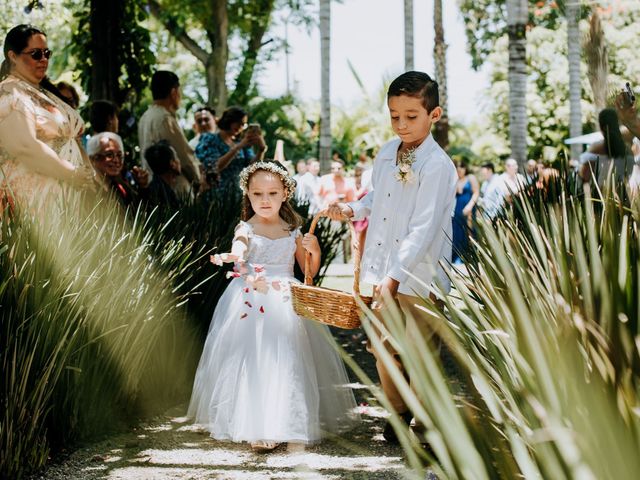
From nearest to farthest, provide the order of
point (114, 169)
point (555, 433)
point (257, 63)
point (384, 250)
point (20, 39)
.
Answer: point (555, 433), point (384, 250), point (20, 39), point (114, 169), point (257, 63)

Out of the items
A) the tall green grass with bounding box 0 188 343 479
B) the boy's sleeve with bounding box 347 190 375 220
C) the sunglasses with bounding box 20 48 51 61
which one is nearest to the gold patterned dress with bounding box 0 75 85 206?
the sunglasses with bounding box 20 48 51 61

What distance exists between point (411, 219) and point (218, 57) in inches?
883

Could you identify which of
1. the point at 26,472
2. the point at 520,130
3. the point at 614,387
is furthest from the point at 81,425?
the point at 520,130

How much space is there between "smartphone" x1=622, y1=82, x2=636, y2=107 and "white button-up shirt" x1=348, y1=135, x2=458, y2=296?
133cm

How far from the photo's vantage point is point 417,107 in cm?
458

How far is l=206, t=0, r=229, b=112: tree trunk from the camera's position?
25.3 metres

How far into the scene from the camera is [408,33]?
19234 mm

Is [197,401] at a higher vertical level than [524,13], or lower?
lower

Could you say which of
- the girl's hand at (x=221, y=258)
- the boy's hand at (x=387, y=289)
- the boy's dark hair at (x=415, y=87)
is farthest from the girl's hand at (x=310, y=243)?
the boy's dark hair at (x=415, y=87)

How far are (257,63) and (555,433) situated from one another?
1282 inches

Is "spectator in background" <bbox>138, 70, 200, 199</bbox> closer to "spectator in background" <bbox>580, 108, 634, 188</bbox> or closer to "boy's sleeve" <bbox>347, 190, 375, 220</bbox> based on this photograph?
"boy's sleeve" <bbox>347, 190, 375, 220</bbox>

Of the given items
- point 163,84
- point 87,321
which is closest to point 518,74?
point 163,84

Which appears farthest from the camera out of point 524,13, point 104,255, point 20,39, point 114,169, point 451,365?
point 524,13

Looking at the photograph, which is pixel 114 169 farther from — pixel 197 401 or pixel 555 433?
pixel 555 433
